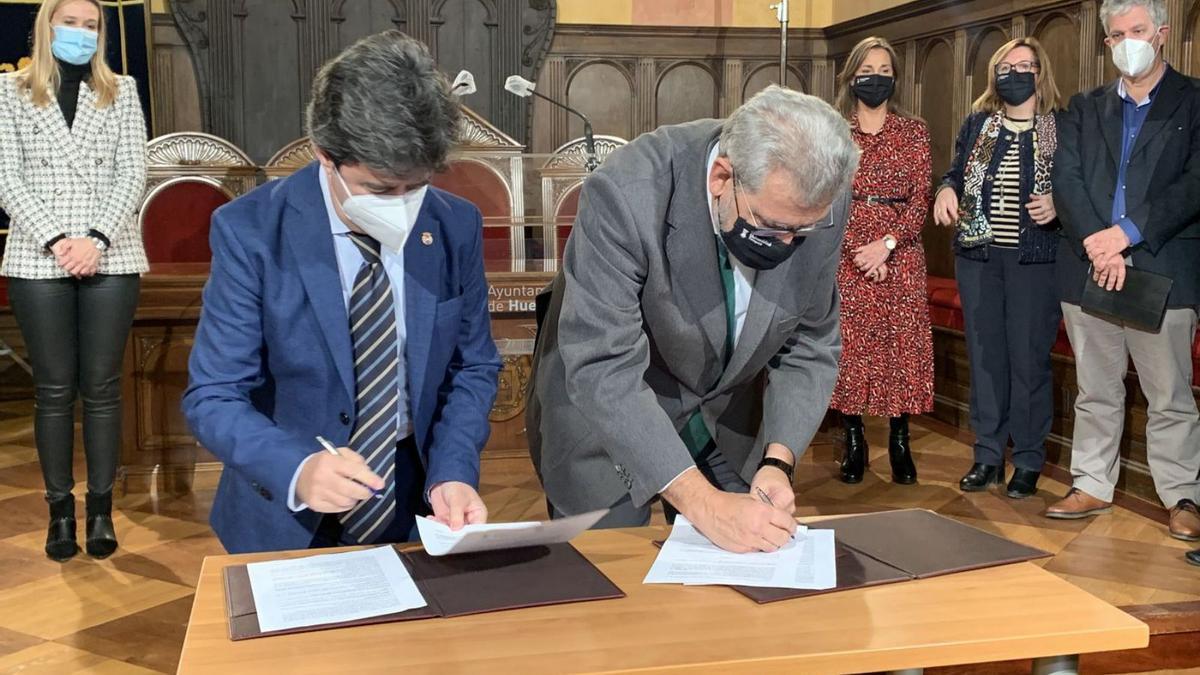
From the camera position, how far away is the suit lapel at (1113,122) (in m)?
3.93

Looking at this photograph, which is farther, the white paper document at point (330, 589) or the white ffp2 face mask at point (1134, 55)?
the white ffp2 face mask at point (1134, 55)

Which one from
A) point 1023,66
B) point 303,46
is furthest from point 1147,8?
point 303,46

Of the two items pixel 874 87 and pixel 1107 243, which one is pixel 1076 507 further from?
pixel 874 87

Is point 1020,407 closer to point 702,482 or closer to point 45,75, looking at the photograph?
point 702,482

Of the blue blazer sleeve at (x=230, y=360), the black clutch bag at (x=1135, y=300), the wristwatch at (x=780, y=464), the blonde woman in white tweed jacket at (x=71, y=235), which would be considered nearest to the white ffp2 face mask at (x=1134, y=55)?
the black clutch bag at (x=1135, y=300)

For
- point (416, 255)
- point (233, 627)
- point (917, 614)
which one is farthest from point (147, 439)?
point (917, 614)

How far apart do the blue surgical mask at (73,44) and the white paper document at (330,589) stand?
8.15ft

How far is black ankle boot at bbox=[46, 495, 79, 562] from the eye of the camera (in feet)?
12.2

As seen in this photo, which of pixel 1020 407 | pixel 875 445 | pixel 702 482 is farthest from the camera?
pixel 875 445

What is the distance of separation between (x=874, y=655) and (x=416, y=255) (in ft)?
3.06

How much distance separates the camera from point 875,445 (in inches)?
206

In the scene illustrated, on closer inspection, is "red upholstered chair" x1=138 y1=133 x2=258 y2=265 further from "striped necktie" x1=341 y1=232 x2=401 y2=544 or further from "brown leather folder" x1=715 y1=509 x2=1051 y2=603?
"brown leather folder" x1=715 y1=509 x2=1051 y2=603

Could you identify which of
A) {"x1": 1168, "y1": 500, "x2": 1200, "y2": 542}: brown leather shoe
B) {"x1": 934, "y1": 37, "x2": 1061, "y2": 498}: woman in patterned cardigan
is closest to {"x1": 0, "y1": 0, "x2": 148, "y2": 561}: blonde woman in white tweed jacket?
{"x1": 934, "y1": 37, "x2": 1061, "y2": 498}: woman in patterned cardigan

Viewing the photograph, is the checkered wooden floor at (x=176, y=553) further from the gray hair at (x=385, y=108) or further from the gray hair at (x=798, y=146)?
the gray hair at (x=385, y=108)
